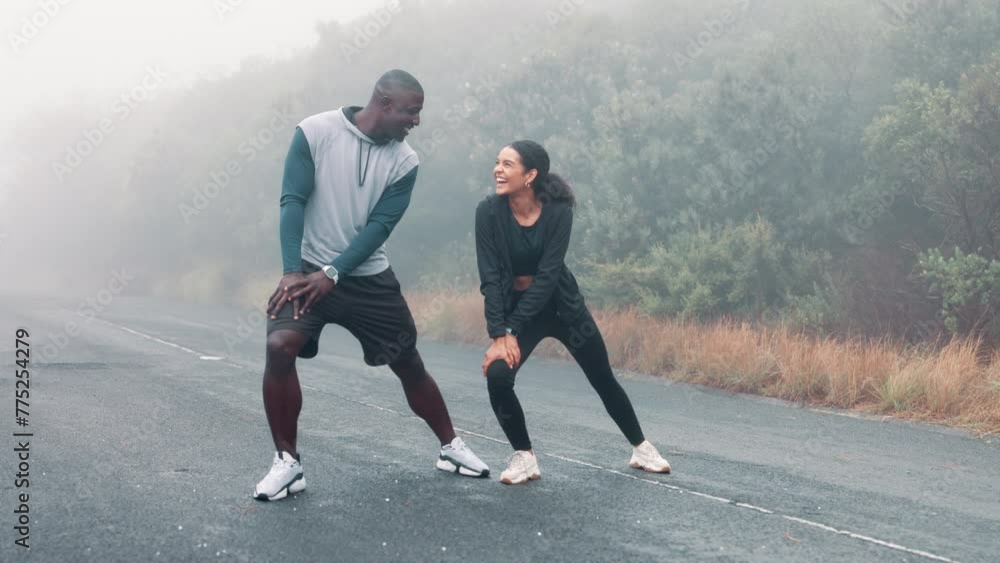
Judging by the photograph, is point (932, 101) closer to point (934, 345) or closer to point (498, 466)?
point (934, 345)

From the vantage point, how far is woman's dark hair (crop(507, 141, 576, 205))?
18.7 ft

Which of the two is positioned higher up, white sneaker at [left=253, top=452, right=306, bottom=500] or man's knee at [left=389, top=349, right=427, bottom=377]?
man's knee at [left=389, top=349, right=427, bottom=377]

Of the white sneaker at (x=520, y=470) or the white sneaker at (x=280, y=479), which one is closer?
the white sneaker at (x=280, y=479)

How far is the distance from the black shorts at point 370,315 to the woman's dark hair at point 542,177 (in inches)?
35.6

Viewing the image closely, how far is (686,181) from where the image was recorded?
17.5 meters

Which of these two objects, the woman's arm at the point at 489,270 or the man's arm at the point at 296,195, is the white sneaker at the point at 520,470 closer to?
the woman's arm at the point at 489,270

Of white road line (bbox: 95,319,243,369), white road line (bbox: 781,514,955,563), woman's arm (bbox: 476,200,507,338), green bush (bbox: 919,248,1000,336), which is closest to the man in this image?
woman's arm (bbox: 476,200,507,338)

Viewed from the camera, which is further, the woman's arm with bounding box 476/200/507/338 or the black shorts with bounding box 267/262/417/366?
the woman's arm with bounding box 476/200/507/338

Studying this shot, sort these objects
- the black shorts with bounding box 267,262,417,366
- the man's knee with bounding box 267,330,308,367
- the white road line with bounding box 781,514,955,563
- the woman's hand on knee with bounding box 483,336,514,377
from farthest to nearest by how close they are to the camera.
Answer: the woman's hand on knee with bounding box 483,336,514,377 → the black shorts with bounding box 267,262,417,366 → the man's knee with bounding box 267,330,308,367 → the white road line with bounding box 781,514,955,563

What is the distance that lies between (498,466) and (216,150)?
33.7 meters

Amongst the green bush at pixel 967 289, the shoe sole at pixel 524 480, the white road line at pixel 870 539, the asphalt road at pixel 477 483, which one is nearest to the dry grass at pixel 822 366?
the green bush at pixel 967 289

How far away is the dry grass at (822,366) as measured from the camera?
368 inches

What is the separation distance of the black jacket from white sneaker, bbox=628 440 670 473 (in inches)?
44.0

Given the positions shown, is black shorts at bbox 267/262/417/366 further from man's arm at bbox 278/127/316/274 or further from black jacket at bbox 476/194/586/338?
black jacket at bbox 476/194/586/338
